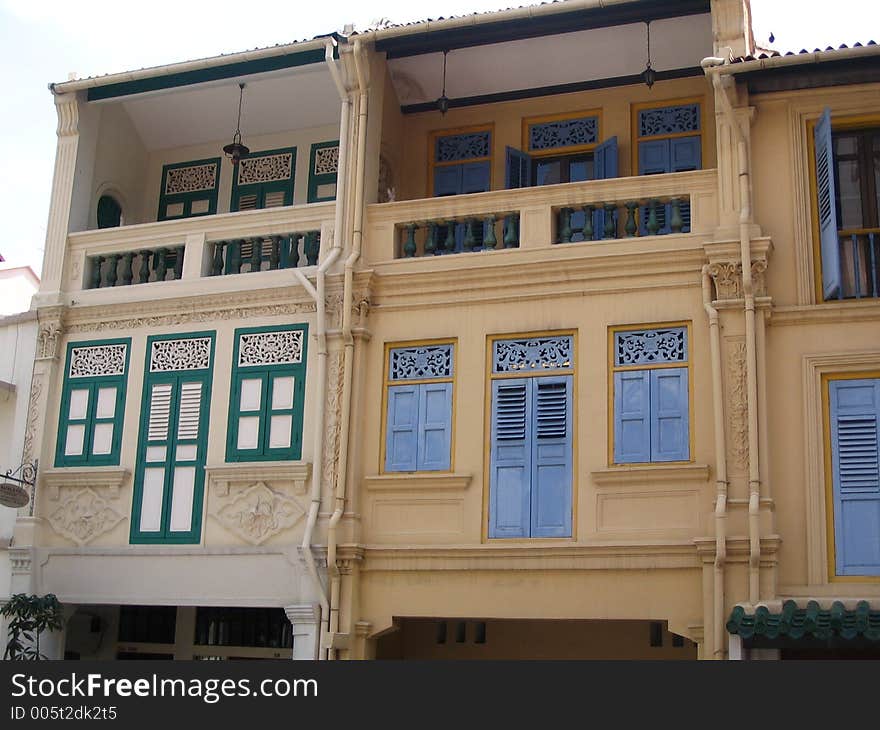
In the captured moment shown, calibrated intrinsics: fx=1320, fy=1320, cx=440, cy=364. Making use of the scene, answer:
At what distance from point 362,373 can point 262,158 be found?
4.09 m

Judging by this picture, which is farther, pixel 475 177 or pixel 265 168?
pixel 265 168

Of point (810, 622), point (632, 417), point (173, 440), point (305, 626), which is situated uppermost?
point (632, 417)

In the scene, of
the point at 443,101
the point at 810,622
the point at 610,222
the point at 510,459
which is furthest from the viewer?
the point at 443,101

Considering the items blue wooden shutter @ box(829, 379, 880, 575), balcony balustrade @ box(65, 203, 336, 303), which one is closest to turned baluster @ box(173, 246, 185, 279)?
balcony balustrade @ box(65, 203, 336, 303)

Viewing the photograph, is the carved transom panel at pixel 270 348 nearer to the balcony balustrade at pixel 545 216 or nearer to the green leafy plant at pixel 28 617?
the balcony balustrade at pixel 545 216

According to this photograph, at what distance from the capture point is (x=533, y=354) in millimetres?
12555

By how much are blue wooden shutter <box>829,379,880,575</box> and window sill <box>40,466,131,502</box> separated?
696 cm

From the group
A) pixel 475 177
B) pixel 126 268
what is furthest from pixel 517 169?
pixel 126 268

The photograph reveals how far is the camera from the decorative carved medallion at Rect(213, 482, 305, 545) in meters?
12.8

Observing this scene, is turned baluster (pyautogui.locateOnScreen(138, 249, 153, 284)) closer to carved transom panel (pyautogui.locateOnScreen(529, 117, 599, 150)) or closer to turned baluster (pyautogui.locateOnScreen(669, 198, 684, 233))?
carved transom panel (pyautogui.locateOnScreen(529, 117, 599, 150))

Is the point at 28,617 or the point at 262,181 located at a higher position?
the point at 262,181

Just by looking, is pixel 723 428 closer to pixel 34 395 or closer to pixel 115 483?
pixel 115 483

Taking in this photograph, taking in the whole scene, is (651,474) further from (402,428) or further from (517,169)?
(517,169)

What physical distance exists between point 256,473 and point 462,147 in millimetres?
4546
